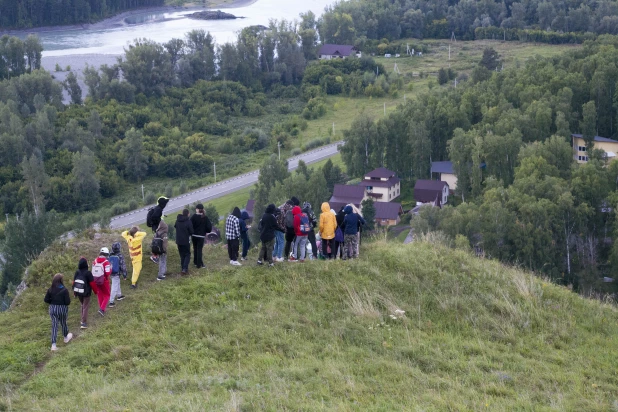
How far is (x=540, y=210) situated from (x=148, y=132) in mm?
37360

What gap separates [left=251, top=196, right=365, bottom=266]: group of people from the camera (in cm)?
1305

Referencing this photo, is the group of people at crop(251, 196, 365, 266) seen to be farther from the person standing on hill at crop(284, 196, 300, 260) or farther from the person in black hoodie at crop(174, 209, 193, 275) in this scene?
the person in black hoodie at crop(174, 209, 193, 275)

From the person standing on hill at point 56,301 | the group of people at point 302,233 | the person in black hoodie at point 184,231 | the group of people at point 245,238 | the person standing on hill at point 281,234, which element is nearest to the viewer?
the person standing on hill at point 56,301

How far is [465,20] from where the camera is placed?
10212 cm

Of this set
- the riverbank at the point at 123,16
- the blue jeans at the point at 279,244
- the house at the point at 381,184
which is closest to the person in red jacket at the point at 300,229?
the blue jeans at the point at 279,244

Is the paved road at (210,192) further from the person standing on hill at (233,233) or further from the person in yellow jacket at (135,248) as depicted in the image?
the person in yellow jacket at (135,248)

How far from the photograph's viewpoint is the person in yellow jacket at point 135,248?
41.1ft

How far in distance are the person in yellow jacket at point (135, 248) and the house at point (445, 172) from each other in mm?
34309

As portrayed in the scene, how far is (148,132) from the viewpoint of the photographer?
2333 inches

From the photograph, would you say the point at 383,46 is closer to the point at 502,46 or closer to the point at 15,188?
the point at 502,46

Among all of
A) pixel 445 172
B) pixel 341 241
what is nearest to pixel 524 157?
pixel 445 172

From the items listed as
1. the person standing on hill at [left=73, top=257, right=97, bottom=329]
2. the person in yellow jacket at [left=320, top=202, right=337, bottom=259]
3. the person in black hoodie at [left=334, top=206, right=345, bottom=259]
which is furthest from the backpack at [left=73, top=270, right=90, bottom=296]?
the person in black hoodie at [left=334, top=206, right=345, bottom=259]

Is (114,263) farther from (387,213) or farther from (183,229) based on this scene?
(387,213)

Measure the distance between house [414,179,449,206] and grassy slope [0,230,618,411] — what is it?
28904 millimetres
